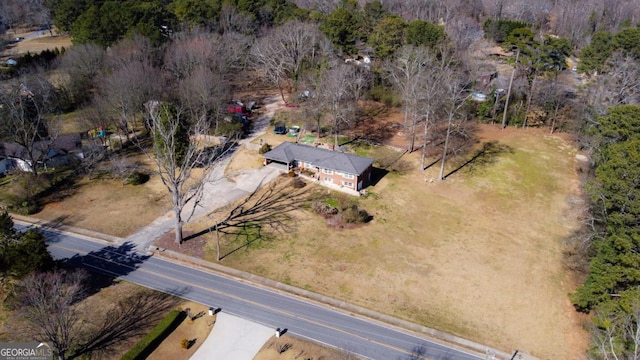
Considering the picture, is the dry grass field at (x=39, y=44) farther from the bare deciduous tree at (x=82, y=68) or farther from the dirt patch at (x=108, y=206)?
the dirt patch at (x=108, y=206)

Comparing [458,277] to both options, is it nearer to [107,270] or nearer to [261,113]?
→ [107,270]

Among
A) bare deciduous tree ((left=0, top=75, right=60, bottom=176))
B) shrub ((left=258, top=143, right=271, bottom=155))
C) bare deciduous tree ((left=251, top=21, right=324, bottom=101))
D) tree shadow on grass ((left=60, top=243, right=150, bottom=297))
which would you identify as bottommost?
tree shadow on grass ((left=60, top=243, right=150, bottom=297))

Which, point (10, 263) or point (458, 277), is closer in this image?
point (10, 263)

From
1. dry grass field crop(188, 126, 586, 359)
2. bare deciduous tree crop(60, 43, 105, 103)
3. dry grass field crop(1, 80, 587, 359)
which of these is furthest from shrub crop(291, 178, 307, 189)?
bare deciduous tree crop(60, 43, 105, 103)

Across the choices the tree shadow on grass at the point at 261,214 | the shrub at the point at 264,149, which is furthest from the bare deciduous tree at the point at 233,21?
the tree shadow on grass at the point at 261,214

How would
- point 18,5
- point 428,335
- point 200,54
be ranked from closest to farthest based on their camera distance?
point 428,335, point 200,54, point 18,5

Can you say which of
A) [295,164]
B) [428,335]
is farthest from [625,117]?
[295,164]

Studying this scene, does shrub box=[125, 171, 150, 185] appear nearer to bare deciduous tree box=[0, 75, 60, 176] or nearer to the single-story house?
bare deciduous tree box=[0, 75, 60, 176]
